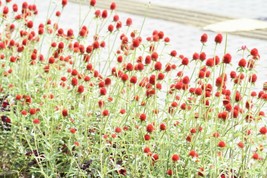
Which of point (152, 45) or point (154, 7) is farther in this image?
point (154, 7)

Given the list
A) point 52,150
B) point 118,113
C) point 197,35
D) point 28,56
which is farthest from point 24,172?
point 197,35

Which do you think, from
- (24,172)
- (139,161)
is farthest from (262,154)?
(24,172)

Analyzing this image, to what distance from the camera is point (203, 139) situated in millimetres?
4254

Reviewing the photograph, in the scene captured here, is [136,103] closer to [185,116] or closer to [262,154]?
[185,116]

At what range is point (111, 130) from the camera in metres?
4.62

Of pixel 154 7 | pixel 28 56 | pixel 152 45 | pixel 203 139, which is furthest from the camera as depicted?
pixel 154 7

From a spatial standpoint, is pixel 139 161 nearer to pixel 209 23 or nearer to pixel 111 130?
pixel 111 130

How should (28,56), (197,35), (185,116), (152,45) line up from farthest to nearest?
(197,35)
(28,56)
(152,45)
(185,116)

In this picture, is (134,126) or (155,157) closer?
(155,157)

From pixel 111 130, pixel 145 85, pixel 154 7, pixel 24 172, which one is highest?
pixel 154 7

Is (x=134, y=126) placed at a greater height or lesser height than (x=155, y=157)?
greater

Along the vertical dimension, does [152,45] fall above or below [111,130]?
above

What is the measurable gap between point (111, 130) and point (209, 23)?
526 centimetres

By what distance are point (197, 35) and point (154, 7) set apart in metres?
1.76
